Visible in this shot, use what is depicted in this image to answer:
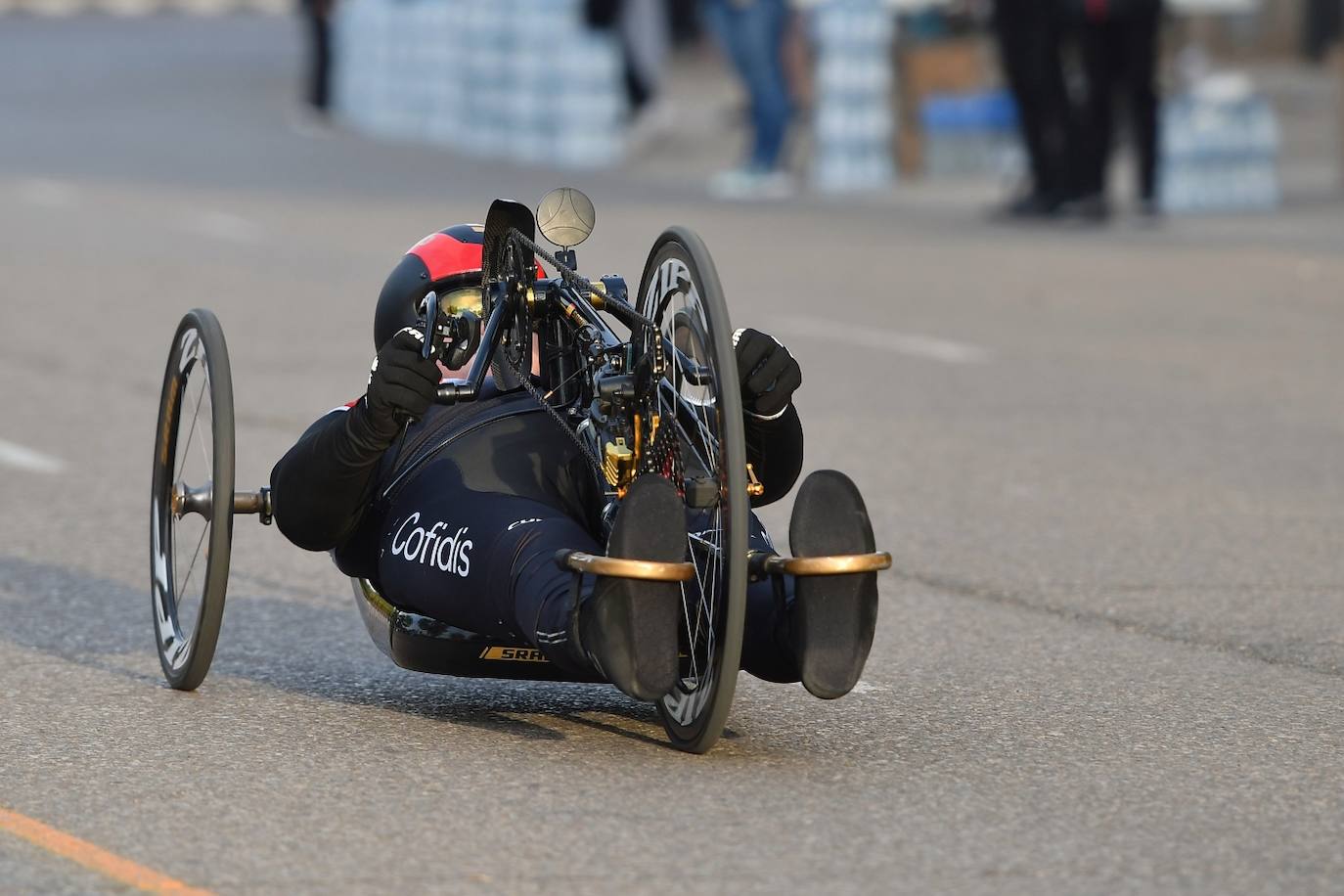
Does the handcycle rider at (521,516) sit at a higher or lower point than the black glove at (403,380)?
lower

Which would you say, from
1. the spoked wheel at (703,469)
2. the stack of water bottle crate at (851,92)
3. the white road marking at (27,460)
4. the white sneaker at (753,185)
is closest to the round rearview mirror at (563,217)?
the spoked wheel at (703,469)

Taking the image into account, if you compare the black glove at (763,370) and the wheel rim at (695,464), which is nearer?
the wheel rim at (695,464)

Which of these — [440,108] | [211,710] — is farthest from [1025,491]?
[440,108]

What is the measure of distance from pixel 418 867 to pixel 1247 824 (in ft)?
4.37

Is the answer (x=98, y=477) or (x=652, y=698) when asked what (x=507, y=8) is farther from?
(x=652, y=698)

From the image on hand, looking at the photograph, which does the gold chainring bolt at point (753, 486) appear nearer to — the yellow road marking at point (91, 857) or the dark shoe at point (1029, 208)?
the yellow road marking at point (91, 857)

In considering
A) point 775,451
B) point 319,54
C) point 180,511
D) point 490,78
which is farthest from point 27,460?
point 319,54

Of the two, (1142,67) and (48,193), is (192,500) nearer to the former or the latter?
(1142,67)

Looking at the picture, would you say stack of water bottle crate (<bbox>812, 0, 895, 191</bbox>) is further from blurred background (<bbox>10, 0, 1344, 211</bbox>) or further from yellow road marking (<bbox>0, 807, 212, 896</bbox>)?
yellow road marking (<bbox>0, 807, 212, 896</bbox>)

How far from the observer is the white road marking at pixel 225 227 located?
16312 mm

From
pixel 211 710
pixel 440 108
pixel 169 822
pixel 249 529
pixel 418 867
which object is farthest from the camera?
pixel 440 108

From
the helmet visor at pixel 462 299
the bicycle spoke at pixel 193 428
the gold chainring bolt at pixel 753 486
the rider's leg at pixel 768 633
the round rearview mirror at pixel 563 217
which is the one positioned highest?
the round rearview mirror at pixel 563 217

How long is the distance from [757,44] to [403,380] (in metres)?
14.2

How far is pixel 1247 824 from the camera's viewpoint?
4.36 m
